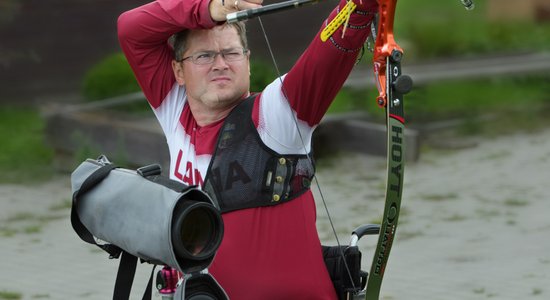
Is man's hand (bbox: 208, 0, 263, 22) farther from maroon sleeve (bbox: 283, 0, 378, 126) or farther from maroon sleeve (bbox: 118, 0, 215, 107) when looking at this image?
maroon sleeve (bbox: 283, 0, 378, 126)

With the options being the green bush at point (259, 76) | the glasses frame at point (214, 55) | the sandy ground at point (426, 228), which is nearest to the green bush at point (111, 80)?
the green bush at point (259, 76)

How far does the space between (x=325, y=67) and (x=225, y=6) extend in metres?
0.33

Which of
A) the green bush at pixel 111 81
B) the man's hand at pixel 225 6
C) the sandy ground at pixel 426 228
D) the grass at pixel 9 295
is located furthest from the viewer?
the green bush at pixel 111 81

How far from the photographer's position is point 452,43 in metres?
15.5

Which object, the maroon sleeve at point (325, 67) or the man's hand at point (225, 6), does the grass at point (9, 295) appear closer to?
the maroon sleeve at point (325, 67)

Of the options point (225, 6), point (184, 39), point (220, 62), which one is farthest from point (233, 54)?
point (225, 6)

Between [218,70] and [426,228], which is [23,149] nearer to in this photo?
[426,228]

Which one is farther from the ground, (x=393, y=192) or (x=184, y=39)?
(x=184, y=39)

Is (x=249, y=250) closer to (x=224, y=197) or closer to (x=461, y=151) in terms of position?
(x=224, y=197)

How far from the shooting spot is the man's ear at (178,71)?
380cm

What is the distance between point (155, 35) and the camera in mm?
3768

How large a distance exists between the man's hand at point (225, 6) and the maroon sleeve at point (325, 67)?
21 cm

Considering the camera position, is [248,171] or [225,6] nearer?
[225,6]

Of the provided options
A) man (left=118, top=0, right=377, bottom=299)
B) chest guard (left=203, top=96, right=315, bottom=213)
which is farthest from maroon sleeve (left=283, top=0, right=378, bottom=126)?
chest guard (left=203, top=96, right=315, bottom=213)
